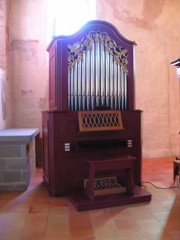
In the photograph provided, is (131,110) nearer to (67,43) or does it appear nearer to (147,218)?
(67,43)

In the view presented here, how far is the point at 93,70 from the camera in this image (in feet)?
11.9

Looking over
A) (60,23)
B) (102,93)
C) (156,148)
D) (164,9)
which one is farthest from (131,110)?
(164,9)

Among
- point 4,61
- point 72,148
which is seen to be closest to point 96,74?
point 72,148

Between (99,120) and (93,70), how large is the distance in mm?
697

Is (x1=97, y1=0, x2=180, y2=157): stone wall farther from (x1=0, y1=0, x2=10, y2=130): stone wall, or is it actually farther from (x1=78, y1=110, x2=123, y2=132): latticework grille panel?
(x1=78, y1=110, x2=123, y2=132): latticework grille panel

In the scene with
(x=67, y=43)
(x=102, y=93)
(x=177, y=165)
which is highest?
(x=67, y=43)

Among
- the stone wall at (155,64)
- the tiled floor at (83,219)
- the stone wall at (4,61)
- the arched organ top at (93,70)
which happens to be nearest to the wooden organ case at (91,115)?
the arched organ top at (93,70)

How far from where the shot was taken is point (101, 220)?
2699 mm

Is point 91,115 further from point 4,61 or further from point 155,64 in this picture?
point 155,64

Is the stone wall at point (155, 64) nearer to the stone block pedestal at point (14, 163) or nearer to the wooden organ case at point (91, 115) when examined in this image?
the wooden organ case at point (91, 115)

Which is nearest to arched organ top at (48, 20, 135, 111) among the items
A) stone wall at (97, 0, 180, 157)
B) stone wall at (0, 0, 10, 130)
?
stone wall at (0, 0, 10, 130)

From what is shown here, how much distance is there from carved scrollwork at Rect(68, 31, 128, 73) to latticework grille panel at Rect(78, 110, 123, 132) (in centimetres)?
67

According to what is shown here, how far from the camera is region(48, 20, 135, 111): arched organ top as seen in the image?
352 centimetres

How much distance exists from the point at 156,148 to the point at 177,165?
6.74 ft
